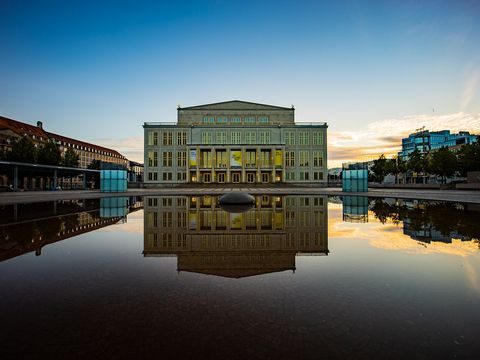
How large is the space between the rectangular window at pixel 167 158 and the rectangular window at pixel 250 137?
2015cm

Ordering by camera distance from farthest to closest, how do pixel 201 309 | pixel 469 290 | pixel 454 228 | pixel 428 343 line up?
pixel 454 228 < pixel 469 290 < pixel 201 309 < pixel 428 343

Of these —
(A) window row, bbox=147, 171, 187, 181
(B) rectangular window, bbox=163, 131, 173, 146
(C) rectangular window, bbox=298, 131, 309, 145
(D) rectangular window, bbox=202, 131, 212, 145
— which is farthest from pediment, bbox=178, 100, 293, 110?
(A) window row, bbox=147, 171, 187, 181

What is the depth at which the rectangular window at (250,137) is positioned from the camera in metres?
74.9

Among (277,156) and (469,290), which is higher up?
(277,156)

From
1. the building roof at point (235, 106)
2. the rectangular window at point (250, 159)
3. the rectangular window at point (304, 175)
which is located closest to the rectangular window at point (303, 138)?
the rectangular window at point (304, 175)

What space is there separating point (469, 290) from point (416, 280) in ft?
2.66

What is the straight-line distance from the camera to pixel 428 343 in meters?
3.42

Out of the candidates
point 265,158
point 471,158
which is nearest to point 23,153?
point 265,158

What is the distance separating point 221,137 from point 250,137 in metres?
7.54

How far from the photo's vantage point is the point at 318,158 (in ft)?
247

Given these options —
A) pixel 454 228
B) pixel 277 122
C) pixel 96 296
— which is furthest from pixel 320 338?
pixel 277 122

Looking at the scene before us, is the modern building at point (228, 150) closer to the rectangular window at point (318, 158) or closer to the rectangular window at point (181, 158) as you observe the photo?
the rectangular window at point (318, 158)

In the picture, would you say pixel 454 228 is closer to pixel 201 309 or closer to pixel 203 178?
pixel 201 309

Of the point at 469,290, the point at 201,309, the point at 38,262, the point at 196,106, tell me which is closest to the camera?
the point at 201,309
